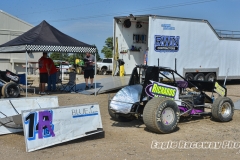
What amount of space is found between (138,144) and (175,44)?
387 inches

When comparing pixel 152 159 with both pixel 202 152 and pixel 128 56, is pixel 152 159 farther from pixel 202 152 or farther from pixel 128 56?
pixel 128 56

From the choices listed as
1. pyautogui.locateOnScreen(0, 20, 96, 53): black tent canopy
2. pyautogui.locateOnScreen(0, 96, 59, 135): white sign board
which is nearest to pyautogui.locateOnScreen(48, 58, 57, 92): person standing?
pyautogui.locateOnScreen(0, 20, 96, 53): black tent canopy

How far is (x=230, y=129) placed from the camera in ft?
25.8

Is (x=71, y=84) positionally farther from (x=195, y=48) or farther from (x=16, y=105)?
(x=16, y=105)

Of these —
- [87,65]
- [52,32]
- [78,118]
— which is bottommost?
[78,118]

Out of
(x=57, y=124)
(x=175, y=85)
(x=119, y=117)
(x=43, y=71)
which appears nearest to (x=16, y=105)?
(x=57, y=124)

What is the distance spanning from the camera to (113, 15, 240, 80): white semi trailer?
14.7 m

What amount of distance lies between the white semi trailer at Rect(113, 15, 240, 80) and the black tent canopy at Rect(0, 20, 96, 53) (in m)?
2.99

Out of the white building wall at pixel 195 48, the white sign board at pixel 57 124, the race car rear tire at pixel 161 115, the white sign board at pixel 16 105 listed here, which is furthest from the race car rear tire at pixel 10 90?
the race car rear tire at pixel 161 115

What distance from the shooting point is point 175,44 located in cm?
1552

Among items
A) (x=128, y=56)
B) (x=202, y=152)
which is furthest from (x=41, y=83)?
(x=202, y=152)

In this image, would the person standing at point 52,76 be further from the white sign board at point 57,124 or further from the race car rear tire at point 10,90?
the white sign board at point 57,124

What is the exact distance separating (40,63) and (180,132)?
7768 millimetres

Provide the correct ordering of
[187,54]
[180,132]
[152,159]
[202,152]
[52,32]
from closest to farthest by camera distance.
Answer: [152,159]
[202,152]
[180,132]
[52,32]
[187,54]
